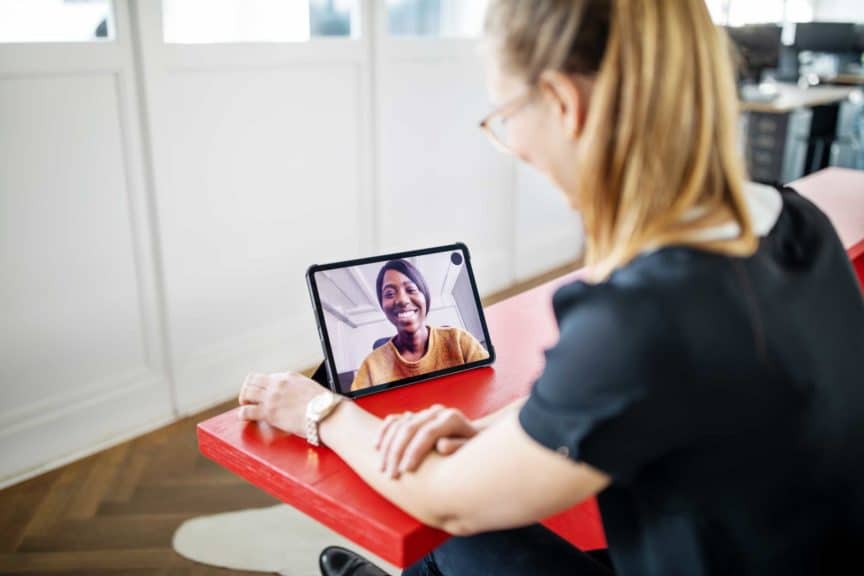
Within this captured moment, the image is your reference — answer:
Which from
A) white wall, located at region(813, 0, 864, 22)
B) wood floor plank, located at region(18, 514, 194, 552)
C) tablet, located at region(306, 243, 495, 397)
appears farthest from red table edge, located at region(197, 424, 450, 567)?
white wall, located at region(813, 0, 864, 22)

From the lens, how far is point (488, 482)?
0.88m

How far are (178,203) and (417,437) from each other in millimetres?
1834

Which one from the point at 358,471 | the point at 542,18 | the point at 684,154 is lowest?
the point at 358,471

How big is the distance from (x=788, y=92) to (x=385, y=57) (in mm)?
3872

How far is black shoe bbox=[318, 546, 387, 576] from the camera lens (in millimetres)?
1442

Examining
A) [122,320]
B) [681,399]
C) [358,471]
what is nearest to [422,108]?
[122,320]

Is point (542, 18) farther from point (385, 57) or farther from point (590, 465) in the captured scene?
point (385, 57)

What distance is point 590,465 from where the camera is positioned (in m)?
0.78

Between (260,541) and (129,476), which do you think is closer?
(260,541)

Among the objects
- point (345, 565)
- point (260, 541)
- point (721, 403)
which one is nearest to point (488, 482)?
point (721, 403)

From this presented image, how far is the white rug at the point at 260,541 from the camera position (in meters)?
2.03

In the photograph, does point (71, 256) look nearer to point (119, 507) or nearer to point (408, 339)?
point (119, 507)

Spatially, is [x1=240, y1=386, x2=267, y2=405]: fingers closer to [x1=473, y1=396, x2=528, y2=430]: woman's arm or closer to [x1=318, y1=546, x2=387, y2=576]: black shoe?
[x1=473, y1=396, x2=528, y2=430]: woman's arm

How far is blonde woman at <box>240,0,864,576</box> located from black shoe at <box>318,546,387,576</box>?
553 mm
